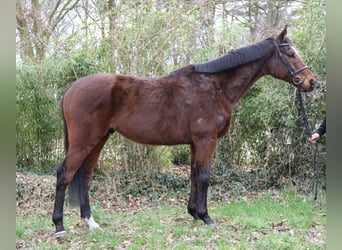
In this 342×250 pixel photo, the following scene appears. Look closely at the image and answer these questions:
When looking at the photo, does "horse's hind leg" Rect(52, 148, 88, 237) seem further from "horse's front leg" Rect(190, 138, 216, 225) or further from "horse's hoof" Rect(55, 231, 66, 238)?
"horse's front leg" Rect(190, 138, 216, 225)

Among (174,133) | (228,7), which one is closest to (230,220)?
(174,133)

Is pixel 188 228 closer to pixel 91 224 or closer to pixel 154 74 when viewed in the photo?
pixel 91 224

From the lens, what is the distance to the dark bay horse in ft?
12.1

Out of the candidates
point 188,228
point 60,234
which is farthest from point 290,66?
point 60,234

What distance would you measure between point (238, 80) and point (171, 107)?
2.98 ft

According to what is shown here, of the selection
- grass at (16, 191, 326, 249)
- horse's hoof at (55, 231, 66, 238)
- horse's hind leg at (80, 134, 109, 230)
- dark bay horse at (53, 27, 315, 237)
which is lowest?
grass at (16, 191, 326, 249)

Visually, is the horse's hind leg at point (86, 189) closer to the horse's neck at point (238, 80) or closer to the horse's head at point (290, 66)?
the horse's neck at point (238, 80)

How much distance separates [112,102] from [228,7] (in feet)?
23.1

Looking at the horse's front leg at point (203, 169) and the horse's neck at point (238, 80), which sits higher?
the horse's neck at point (238, 80)

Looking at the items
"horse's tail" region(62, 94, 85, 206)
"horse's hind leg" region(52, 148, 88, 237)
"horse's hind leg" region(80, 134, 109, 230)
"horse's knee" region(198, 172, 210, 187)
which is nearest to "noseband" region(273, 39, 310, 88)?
"horse's knee" region(198, 172, 210, 187)

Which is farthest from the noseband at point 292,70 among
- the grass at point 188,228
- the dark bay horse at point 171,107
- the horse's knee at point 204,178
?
the grass at point 188,228

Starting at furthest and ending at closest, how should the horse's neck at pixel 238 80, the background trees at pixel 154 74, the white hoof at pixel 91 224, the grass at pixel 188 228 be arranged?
1. the background trees at pixel 154 74
2. the horse's neck at pixel 238 80
3. the white hoof at pixel 91 224
4. the grass at pixel 188 228

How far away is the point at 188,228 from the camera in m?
3.84

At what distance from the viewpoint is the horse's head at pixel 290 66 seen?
3.92 metres
